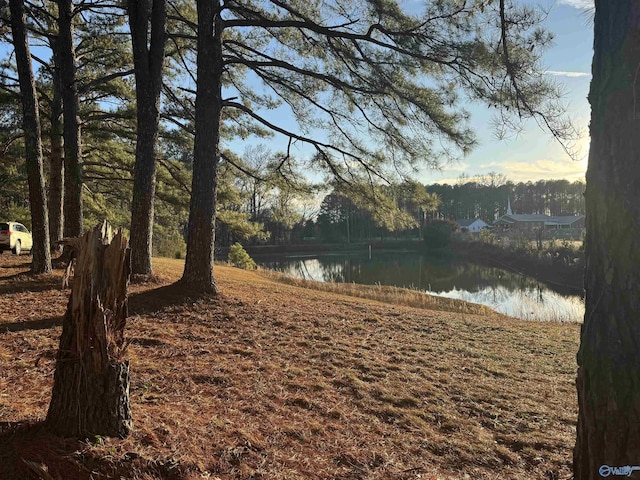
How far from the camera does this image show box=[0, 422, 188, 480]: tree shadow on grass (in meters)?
1.83

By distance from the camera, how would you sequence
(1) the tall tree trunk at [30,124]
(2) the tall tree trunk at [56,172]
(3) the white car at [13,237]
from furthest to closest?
(3) the white car at [13,237] < (2) the tall tree trunk at [56,172] < (1) the tall tree trunk at [30,124]

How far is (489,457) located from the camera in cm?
293

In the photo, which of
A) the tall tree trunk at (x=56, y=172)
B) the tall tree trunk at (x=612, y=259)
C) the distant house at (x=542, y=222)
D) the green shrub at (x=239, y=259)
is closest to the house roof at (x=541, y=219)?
the distant house at (x=542, y=222)

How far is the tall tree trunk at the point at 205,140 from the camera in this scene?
21.3ft

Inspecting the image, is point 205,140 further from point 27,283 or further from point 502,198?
point 502,198

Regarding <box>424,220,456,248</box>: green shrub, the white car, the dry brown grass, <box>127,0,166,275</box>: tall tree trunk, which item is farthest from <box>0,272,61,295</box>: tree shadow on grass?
<box>424,220,456,248</box>: green shrub

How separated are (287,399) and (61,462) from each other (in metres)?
1.81

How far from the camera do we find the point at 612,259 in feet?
5.22

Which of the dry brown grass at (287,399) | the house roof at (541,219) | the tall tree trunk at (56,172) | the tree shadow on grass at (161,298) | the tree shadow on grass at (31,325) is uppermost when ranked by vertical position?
the house roof at (541,219)

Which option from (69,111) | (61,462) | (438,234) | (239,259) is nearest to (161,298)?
(61,462)

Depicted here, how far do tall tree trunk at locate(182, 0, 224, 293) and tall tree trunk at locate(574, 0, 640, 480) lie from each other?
5.67 metres

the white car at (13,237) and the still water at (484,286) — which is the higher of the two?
the white car at (13,237)

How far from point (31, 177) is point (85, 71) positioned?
206 inches

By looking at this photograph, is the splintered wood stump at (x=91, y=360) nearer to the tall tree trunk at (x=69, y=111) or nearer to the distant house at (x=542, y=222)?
the tall tree trunk at (x=69, y=111)
